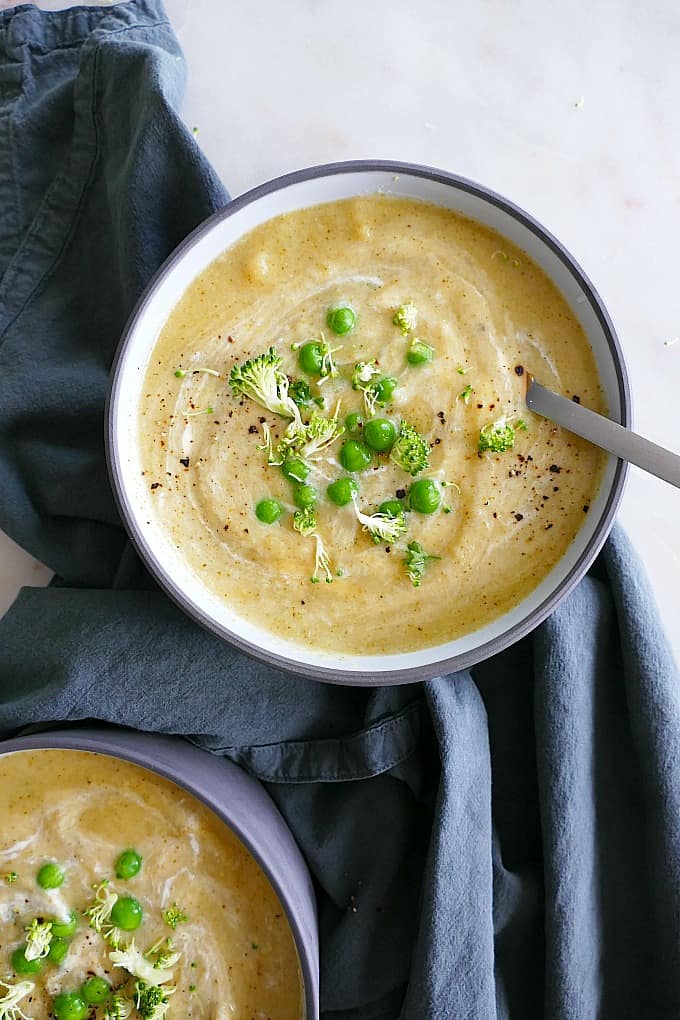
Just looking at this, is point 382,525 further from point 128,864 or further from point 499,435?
point 128,864

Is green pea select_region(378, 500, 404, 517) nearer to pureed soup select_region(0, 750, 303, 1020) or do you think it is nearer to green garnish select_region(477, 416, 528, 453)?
green garnish select_region(477, 416, 528, 453)

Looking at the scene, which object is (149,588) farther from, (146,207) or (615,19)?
(615,19)

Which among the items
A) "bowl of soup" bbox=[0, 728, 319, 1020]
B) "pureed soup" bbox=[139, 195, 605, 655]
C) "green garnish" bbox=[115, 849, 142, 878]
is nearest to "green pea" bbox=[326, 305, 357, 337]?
"pureed soup" bbox=[139, 195, 605, 655]

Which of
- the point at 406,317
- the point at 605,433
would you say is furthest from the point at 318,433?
the point at 605,433

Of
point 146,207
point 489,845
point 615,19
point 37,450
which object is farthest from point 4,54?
point 489,845

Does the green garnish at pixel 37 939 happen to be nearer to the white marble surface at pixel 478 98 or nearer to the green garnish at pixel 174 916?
the green garnish at pixel 174 916

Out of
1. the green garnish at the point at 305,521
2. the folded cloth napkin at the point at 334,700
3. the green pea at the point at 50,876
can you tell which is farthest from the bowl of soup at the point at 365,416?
the green pea at the point at 50,876
